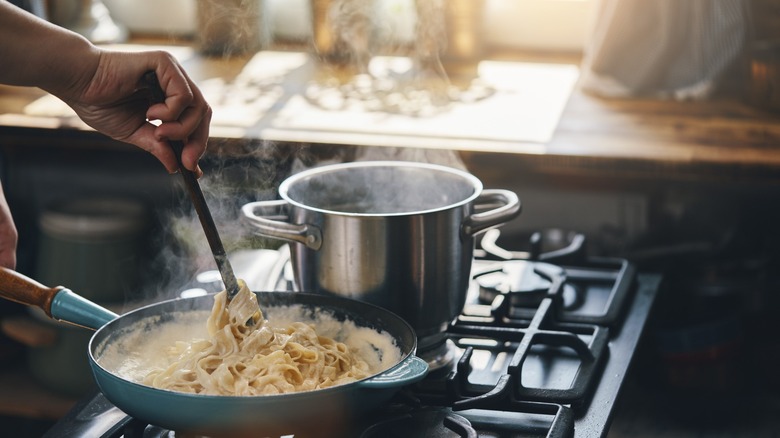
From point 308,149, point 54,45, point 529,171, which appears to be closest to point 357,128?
point 308,149

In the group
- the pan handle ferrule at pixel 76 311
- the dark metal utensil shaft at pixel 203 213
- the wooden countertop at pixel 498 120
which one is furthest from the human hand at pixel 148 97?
the wooden countertop at pixel 498 120

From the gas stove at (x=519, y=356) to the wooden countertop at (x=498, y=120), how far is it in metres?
0.48

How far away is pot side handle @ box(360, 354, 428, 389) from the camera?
3.52ft

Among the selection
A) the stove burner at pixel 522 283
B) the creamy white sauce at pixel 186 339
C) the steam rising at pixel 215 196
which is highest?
the creamy white sauce at pixel 186 339

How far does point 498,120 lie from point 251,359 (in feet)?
5.03

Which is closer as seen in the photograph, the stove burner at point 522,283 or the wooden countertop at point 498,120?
the stove burner at point 522,283

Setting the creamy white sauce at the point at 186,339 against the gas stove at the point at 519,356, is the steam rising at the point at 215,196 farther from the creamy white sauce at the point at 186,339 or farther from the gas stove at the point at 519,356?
the creamy white sauce at the point at 186,339

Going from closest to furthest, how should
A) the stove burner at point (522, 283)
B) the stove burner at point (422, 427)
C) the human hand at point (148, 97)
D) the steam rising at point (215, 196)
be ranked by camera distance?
the stove burner at point (422, 427) → the human hand at point (148, 97) → the stove burner at point (522, 283) → the steam rising at point (215, 196)

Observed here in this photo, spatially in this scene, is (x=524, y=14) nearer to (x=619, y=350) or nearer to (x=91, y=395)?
(x=619, y=350)

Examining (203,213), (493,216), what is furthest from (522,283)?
(203,213)

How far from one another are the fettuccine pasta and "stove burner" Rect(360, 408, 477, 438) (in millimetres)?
75

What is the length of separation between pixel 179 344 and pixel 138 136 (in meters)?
0.34

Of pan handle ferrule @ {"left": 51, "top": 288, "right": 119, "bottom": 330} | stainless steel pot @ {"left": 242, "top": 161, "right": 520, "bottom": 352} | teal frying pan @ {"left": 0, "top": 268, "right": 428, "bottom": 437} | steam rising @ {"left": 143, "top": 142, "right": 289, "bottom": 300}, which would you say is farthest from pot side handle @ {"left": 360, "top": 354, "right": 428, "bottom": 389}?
steam rising @ {"left": 143, "top": 142, "right": 289, "bottom": 300}

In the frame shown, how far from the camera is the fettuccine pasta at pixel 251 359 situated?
3.87ft
